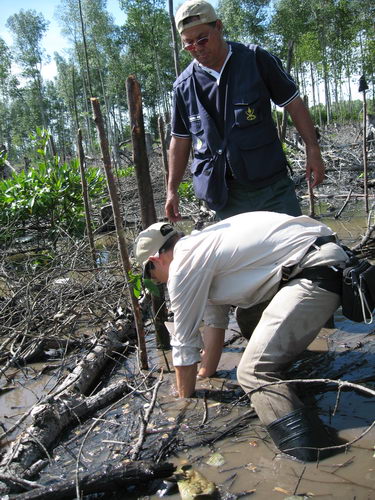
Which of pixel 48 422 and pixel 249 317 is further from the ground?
pixel 249 317

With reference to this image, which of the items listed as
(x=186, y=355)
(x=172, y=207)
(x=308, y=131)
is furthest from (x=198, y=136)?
(x=186, y=355)

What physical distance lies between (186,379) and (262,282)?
0.72 m

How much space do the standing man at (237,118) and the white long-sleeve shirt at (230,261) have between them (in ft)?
2.16

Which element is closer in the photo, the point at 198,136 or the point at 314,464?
the point at 314,464

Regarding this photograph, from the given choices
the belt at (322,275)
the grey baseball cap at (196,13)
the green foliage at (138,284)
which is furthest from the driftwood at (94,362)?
the grey baseball cap at (196,13)

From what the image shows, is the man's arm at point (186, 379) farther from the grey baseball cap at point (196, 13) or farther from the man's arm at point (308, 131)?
the grey baseball cap at point (196, 13)

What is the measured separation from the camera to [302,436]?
2150 mm

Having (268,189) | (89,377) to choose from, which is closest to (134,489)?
(89,377)

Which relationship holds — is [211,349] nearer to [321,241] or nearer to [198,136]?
[321,241]

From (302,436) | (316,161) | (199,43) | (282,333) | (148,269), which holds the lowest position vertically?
(302,436)

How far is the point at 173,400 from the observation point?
2.98m

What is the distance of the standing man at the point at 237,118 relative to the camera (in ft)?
10.1

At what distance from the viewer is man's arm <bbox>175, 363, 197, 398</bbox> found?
268 cm

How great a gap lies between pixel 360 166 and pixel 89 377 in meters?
9.36
